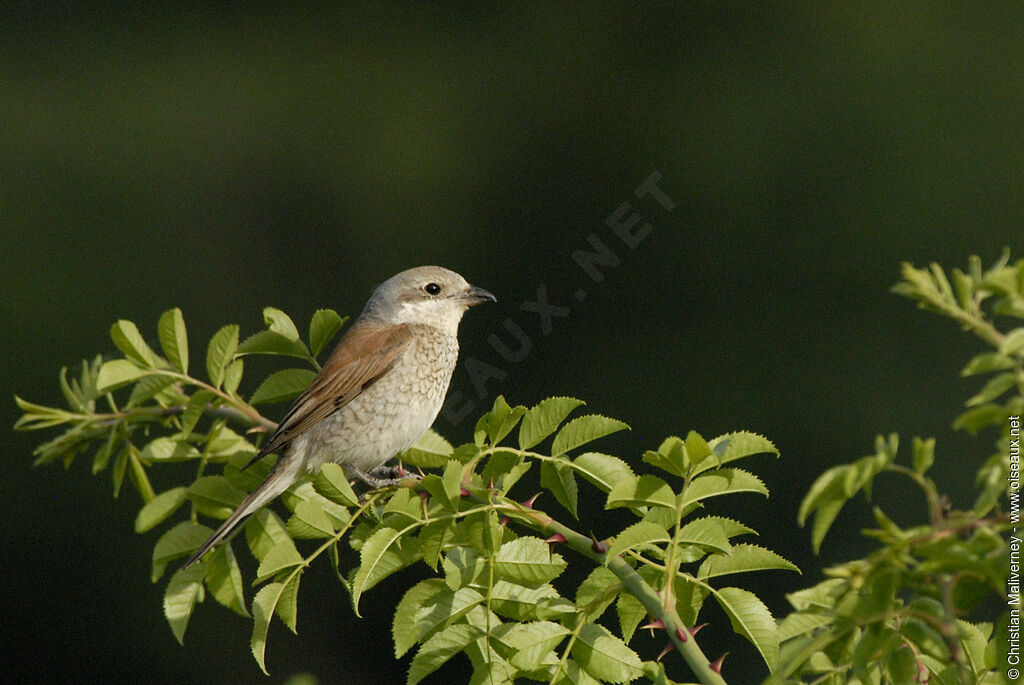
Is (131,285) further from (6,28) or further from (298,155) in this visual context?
(6,28)

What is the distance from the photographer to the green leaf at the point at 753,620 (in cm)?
145

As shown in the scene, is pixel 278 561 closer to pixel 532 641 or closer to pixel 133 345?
pixel 532 641

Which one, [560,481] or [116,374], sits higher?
[116,374]

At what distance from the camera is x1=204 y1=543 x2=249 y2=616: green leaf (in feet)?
6.79

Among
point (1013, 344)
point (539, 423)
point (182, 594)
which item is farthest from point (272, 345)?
point (1013, 344)

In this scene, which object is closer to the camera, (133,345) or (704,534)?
(704,534)

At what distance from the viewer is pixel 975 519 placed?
1.07m

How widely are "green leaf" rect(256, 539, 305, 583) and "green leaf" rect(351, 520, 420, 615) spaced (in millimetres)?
185

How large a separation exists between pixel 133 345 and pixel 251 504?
0.40 meters

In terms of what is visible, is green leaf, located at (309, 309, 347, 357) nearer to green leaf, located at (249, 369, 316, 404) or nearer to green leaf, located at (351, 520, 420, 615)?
green leaf, located at (249, 369, 316, 404)

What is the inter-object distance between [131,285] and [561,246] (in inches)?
175

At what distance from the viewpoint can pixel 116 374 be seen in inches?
84.7

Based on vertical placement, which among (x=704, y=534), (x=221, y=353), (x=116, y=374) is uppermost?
(x=116, y=374)

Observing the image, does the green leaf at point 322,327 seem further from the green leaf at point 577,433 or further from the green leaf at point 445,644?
the green leaf at point 445,644
